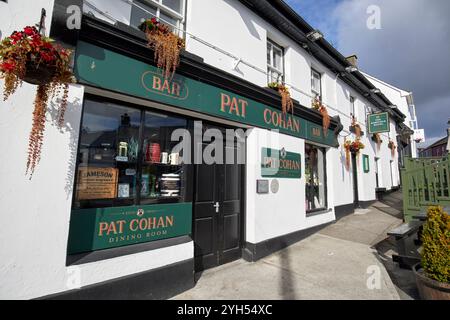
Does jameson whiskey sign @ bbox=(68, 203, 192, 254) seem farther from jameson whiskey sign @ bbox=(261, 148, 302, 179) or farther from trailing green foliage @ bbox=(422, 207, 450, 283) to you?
trailing green foliage @ bbox=(422, 207, 450, 283)

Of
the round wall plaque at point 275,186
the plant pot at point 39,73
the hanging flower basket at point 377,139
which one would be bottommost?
the round wall plaque at point 275,186

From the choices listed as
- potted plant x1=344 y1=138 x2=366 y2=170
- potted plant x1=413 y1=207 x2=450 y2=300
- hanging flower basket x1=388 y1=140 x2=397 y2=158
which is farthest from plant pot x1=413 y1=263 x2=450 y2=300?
hanging flower basket x1=388 y1=140 x2=397 y2=158

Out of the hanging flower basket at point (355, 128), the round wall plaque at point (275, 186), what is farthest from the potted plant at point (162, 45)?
the hanging flower basket at point (355, 128)

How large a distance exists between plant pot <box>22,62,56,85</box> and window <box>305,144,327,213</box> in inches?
286

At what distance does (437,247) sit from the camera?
3.15 m

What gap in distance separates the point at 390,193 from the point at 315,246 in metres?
12.5

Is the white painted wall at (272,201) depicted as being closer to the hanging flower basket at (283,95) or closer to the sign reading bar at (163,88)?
the sign reading bar at (163,88)

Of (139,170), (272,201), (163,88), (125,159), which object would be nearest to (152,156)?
(139,170)

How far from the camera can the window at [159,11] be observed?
4.09 m

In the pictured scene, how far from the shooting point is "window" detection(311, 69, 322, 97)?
8555 mm

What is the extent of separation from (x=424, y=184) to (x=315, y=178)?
3220mm

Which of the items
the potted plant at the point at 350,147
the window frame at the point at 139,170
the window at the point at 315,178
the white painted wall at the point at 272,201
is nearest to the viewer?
the window frame at the point at 139,170

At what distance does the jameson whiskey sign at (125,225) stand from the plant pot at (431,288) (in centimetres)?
373

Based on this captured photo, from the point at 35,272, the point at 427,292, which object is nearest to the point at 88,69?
the point at 35,272
